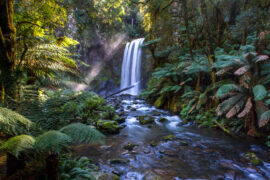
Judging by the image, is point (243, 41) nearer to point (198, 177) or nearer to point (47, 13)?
point (198, 177)

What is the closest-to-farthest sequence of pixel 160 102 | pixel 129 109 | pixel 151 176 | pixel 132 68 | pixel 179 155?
1. pixel 151 176
2. pixel 179 155
3. pixel 129 109
4. pixel 160 102
5. pixel 132 68

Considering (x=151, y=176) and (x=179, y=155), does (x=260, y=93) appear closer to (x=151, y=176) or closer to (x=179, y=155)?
(x=179, y=155)

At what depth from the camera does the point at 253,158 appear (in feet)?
11.2

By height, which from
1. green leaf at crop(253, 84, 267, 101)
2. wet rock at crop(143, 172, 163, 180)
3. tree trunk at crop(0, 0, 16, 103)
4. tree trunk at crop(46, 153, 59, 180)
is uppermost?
tree trunk at crop(0, 0, 16, 103)

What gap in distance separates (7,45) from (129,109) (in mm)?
7472

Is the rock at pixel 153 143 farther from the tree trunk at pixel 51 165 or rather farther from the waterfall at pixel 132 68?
the waterfall at pixel 132 68

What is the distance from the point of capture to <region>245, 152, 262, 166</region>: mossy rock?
129 inches

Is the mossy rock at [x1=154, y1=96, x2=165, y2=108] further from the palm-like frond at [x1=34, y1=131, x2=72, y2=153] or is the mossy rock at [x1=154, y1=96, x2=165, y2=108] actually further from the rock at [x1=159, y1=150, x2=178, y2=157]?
the palm-like frond at [x1=34, y1=131, x2=72, y2=153]

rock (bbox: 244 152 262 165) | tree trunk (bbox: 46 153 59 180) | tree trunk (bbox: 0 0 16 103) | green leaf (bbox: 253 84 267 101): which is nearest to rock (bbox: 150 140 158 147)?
rock (bbox: 244 152 262 165)

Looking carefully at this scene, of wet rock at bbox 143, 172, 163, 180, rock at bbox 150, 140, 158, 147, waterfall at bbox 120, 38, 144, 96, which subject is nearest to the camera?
wet rock at bbox 143, 172, 163, 180

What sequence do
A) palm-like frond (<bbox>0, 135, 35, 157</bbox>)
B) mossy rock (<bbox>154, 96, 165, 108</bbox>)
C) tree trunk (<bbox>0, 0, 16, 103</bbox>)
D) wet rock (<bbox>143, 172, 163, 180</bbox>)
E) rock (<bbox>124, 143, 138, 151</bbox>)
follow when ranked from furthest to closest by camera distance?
mossy rock (<bbox>154, 96, 165, 108</bbox>), rock (<bbox>124, 143, 138, 151</bbox>), wet rock (<bbox>143, 172, 163, 180</bbox>), tree trunk (<bbox>0, 0, 16, 103</bbox>), palm-like frond (<bbox>0, 135, 35, 157</bbox>)

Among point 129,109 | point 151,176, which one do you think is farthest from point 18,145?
point 129,109

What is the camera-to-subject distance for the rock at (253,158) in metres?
3.27

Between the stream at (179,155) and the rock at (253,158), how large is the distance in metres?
0.07
